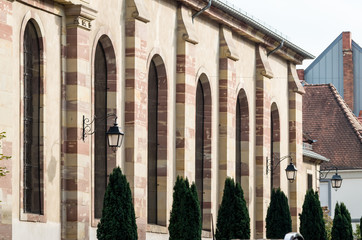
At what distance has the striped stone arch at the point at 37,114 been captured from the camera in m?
29.8

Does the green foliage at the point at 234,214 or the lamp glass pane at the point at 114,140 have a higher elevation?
the lamp glass pane at the point at 114,140

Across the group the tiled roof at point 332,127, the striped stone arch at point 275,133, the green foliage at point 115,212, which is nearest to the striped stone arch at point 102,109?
the green foliage at point 115,212

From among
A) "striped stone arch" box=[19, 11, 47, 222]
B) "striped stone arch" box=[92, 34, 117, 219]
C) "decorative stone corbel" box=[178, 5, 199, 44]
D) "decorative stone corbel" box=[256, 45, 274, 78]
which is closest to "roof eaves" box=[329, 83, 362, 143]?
"decorative stone corbel" box=[256, 45, 274, 78]

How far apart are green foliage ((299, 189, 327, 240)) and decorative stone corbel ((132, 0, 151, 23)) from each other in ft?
45.7

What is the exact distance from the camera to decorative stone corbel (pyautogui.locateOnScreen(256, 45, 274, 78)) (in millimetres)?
47719

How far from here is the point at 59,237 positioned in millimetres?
30844

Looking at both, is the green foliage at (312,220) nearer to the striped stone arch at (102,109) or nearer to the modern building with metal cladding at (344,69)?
the striped stone arch at (102,109)

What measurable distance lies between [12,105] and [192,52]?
1256 centimetres

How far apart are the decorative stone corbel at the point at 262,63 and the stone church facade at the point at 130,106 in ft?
0.17

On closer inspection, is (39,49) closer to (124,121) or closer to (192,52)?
(124,121)

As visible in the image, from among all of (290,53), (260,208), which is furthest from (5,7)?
(290,53)

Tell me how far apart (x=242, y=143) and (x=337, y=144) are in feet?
78.0

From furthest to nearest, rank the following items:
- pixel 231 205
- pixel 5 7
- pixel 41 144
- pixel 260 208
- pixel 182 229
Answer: pixel 260 208
pixel 231 205
pixel 182 229
pixel 41 144
pixel 5 7

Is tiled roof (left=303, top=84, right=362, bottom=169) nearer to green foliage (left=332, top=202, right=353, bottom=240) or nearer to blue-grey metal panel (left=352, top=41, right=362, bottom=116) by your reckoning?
blue-grey metal panel (left=352, top=41, right=362, bottom=116)
